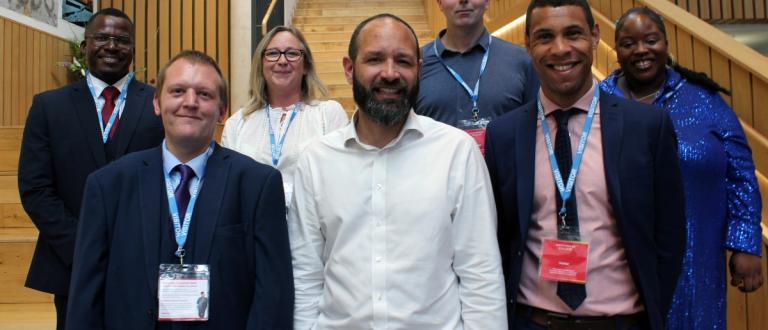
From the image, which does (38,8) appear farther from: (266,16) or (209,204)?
(209,204)

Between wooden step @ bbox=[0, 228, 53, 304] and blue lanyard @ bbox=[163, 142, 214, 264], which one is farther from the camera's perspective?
wooden step @ bbox=[0, 228, 53, 304]

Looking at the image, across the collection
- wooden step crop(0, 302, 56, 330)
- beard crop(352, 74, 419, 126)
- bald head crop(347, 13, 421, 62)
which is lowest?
wooden step crop(0, 302, 56, 330)

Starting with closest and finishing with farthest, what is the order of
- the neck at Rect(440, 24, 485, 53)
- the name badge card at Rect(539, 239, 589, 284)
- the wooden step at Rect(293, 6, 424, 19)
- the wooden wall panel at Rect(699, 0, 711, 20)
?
the name badge card at Rect(539, 239, 589, 284)
the neck at Rect(440, 24, 485, 53)
the wooden wall panel at Rect(699, 0, 711, 20)
the wooden step at Rect(293, 6, 424, 19)

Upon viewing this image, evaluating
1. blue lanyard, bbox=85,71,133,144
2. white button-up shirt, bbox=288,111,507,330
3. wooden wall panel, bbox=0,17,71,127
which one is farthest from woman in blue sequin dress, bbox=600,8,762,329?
wooden wall panel, bbox=0,17,71,127

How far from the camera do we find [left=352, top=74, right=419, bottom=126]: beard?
5.01ft

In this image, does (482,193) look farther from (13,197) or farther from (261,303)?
(13,197)

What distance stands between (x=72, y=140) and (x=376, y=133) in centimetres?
120

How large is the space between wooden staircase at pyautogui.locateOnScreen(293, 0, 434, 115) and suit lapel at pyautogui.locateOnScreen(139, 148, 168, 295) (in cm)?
512

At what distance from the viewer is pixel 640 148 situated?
1.50m

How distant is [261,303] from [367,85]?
631 mm

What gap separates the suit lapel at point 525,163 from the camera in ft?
5.00

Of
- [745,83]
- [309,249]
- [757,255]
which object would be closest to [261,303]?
[309,249]

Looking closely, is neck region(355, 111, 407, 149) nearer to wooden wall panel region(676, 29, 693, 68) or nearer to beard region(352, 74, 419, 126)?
beard region(352, 74, 419, 126)

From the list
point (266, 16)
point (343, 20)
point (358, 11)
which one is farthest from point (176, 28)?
point (358, 11)
